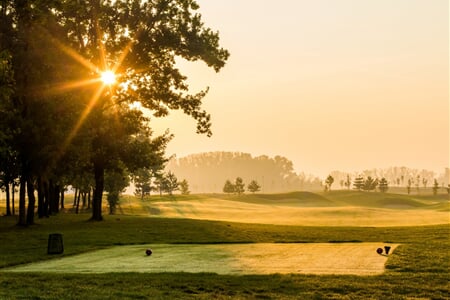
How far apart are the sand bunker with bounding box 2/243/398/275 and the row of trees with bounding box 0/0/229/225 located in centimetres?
1865

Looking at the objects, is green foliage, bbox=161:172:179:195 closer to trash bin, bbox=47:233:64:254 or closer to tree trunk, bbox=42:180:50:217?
tree trunk, bbox=42:180:50:217

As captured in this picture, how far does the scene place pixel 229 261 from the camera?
21062 millimetres

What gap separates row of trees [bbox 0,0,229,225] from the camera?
41.6 m

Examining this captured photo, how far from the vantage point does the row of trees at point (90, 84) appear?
41562 millimetres

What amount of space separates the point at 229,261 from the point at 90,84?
30110mm

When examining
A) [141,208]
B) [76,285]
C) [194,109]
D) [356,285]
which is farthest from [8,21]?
[141,208]

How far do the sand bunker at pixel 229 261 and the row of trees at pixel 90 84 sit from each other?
18646 mm

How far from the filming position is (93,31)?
4800 cm

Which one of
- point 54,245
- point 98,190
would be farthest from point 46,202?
point 54,245

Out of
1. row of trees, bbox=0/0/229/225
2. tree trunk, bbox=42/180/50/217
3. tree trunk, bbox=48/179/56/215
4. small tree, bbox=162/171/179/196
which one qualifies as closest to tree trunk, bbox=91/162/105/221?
row of trees, bbox=0/0/229/225

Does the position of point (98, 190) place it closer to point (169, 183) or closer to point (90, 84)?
point (90, 84)

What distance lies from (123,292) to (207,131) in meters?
36.3

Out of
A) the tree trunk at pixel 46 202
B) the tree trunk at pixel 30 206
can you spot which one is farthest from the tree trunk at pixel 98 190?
the tree trunk at pixel 46 202

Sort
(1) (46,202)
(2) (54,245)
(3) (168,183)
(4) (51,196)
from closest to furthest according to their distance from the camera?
1. (2) (54,245)
2. (1) (46,202)
3. (4) (51,196)
4. (3) (168,183)
